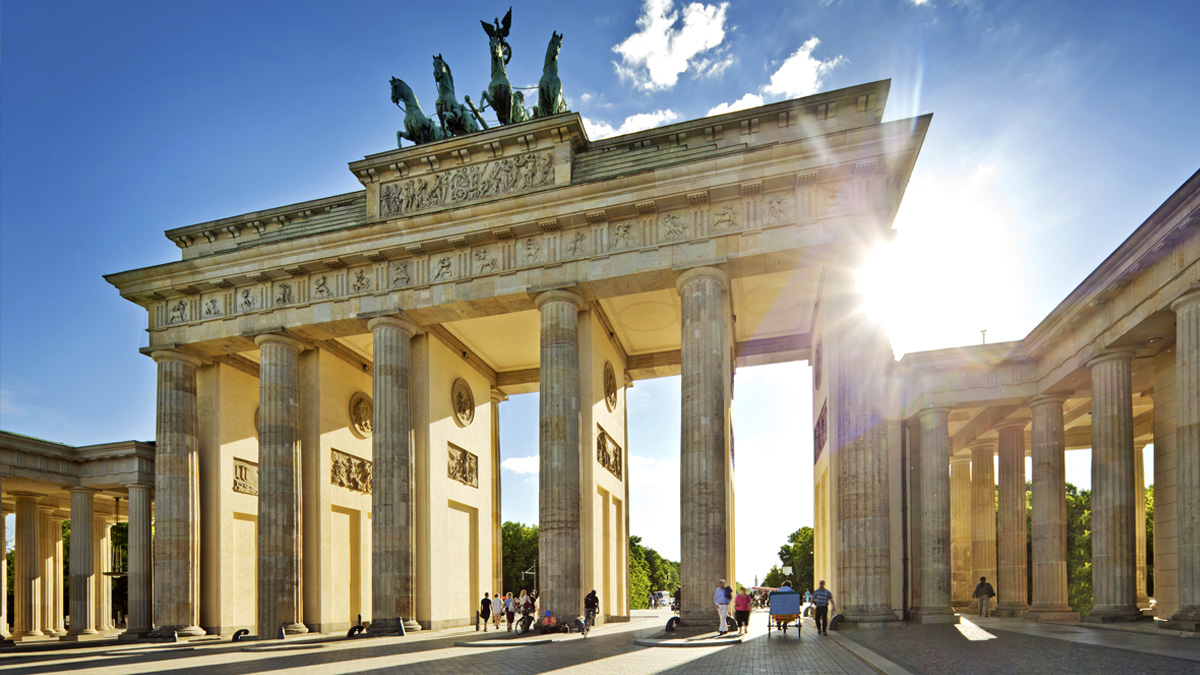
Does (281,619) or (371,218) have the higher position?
(371,218)

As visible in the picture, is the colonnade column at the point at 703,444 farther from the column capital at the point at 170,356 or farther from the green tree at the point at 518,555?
the green tree at the point at 518,555

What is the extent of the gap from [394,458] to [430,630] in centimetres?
565

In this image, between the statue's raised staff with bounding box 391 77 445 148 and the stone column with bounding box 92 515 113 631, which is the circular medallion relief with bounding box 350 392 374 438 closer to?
the statue's raised staff with bounding box 391 77 445 148

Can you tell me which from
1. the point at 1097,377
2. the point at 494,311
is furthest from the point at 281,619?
the point at 1097,377

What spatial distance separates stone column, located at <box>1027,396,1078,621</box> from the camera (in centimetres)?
2467

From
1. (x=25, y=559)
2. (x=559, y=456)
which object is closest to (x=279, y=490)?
(x=559, y=456)

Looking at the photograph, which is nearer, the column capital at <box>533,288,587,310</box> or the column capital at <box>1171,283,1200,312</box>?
the column capital at <box>1171,283,1200,312</box>

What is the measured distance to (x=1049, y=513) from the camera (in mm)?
25031

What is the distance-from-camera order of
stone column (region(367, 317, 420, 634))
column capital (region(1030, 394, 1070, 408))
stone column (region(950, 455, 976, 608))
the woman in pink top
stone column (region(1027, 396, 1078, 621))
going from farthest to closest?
stone column (region(950, 455, 976, 608))
column capital (region(1030, 394, 1070, 408))
stone column (region(1027, 396, 1078, 621))
stone column (region(367, 317, 420, 634))
the woman in pink top

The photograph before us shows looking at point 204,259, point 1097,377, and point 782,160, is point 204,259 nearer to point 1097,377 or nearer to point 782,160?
point 782,160

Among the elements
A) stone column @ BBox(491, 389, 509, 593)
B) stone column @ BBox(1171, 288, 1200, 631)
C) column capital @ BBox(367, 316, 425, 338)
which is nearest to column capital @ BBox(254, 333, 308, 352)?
column capital @ BBox(367, 316, 425, 338)

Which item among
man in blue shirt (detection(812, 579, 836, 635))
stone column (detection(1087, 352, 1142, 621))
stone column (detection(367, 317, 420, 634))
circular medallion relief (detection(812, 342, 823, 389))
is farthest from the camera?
circular medallion relief (detection(812, 342, 823, 389))

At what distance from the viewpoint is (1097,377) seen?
21203 millimetres

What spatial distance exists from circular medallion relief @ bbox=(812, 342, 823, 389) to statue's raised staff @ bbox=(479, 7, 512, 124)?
45.0 feet
